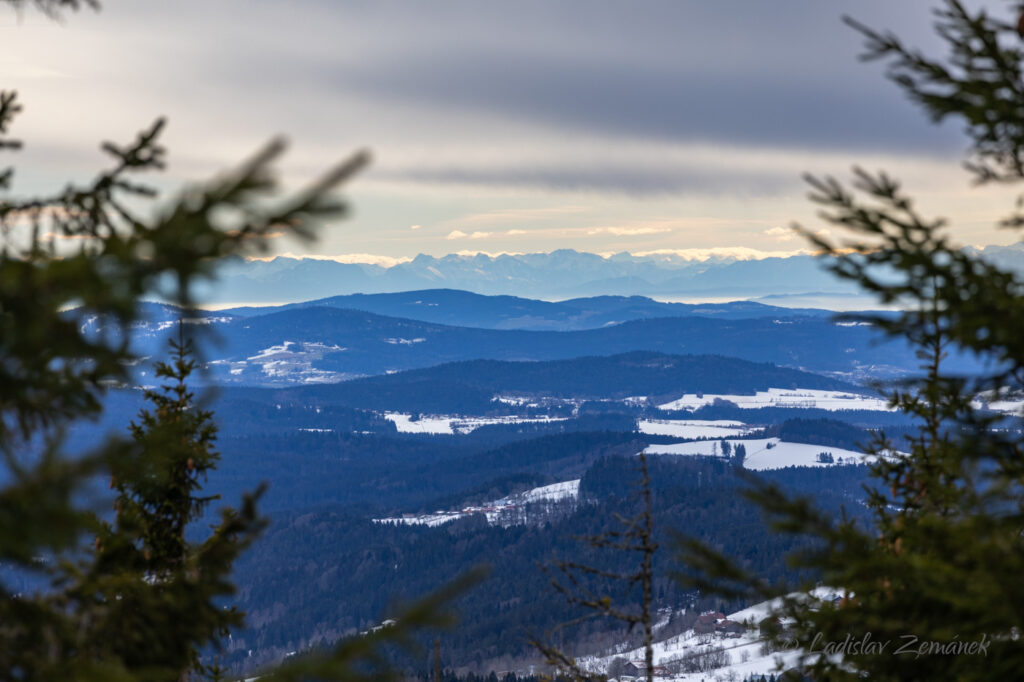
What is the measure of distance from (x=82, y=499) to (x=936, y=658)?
6.52m

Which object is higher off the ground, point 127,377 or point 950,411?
point 127,377

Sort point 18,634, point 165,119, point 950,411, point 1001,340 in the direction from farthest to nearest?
point 950,411 → point 1001,340 → point 165,119 → point 18,634

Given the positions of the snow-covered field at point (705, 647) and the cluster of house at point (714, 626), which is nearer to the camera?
the snow-covered field at point (705, 647)

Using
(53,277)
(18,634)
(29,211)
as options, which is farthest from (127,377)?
(29,211)

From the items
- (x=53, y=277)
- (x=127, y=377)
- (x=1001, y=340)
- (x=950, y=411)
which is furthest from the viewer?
→ (x=950, y=411)

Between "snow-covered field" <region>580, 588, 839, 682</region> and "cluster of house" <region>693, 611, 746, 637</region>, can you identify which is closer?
"snow-covered field" <region>580, 588, 839, 682</region>

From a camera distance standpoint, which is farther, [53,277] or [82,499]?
[82,499]

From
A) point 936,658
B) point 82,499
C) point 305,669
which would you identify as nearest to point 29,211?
point 82,499

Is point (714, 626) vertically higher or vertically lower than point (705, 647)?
lower

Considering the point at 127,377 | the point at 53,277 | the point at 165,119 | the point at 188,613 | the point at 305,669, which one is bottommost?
the point at 188,613

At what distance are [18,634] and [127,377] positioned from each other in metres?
2.19

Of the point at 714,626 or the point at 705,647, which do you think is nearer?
the point at 705,647

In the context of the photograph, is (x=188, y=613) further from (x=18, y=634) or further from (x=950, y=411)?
(x=950, y=411)

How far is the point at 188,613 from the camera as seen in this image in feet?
20.0
